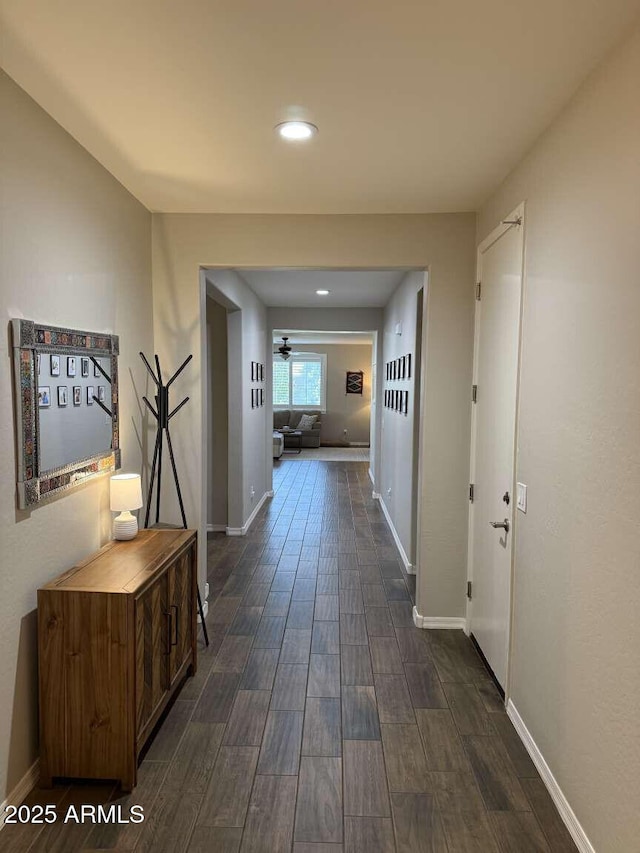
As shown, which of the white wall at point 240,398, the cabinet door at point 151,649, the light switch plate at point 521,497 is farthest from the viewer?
the white wall at point 240,398

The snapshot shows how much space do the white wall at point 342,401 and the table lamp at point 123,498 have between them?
10943 mm

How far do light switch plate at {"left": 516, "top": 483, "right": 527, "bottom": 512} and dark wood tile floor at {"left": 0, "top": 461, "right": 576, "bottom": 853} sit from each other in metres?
1.01

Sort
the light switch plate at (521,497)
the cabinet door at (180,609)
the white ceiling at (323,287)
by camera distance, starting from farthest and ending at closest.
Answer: the white ceiling at (323,287), the cabinet door at (180,609), the light switch plate at (521,497)

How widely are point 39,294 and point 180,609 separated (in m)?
1.54

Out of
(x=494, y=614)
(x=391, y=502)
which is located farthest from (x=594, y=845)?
(x=391, y=502)

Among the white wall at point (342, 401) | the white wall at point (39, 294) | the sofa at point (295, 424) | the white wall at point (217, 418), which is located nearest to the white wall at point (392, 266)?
the white wall at point (39, 294)

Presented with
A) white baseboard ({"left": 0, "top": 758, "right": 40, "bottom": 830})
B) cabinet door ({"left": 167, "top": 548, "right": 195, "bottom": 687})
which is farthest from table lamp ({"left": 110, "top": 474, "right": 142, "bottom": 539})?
white baseboard ({"left": 0, "top": 758, "right": 40, "bottom": 830})

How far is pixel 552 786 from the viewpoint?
6.75 feet

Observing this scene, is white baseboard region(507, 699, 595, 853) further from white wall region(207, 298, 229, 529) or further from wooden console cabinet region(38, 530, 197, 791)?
white wall region(207, 298, 229, 529)

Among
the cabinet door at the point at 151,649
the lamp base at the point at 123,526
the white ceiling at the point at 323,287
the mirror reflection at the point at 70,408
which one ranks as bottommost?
the cabinet door at the point at 151,649

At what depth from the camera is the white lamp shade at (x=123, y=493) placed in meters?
2.57

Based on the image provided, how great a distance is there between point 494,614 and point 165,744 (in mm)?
1686

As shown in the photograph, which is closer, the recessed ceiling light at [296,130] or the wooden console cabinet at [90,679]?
the wooden console cabinet at [90,679]

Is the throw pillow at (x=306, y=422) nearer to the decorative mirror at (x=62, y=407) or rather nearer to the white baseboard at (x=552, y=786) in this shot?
the decorative mirror at (x=62, y=407)
